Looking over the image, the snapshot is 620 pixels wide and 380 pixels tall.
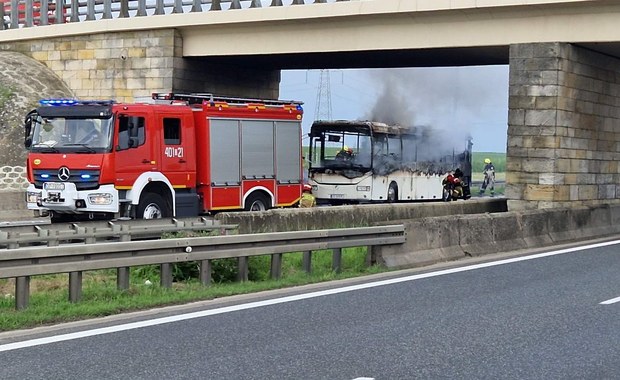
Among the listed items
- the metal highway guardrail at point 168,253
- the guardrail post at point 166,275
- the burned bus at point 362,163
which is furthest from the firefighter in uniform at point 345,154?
the guardrail post at point 166,275

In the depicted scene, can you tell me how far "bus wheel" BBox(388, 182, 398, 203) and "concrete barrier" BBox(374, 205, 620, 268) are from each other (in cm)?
1259

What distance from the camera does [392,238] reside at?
1630cm

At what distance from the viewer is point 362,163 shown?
1433 inches

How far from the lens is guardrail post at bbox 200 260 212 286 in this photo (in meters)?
13.3

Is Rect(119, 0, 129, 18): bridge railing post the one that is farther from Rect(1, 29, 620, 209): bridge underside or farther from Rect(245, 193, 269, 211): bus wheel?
Rect(245, 193, 269, 211): bus wheel

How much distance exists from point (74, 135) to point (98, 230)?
5504 millimetres

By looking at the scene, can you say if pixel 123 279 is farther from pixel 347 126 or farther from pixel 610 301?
pixel 347 126

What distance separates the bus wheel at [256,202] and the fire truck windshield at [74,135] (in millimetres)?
5088

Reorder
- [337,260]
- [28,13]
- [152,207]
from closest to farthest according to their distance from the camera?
[337,260]
[152,207]
[28,13]

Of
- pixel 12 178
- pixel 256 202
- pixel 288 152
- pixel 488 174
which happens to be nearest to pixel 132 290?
pixel 256 202

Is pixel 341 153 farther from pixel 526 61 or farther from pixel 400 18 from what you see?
pixel 526 61

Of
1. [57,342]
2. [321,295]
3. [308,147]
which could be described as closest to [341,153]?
[308,147]

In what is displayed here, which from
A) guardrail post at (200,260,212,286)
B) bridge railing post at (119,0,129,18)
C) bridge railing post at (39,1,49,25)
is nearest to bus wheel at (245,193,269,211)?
guardrail post at (200,260,212,286)

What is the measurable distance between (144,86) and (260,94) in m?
5.72
